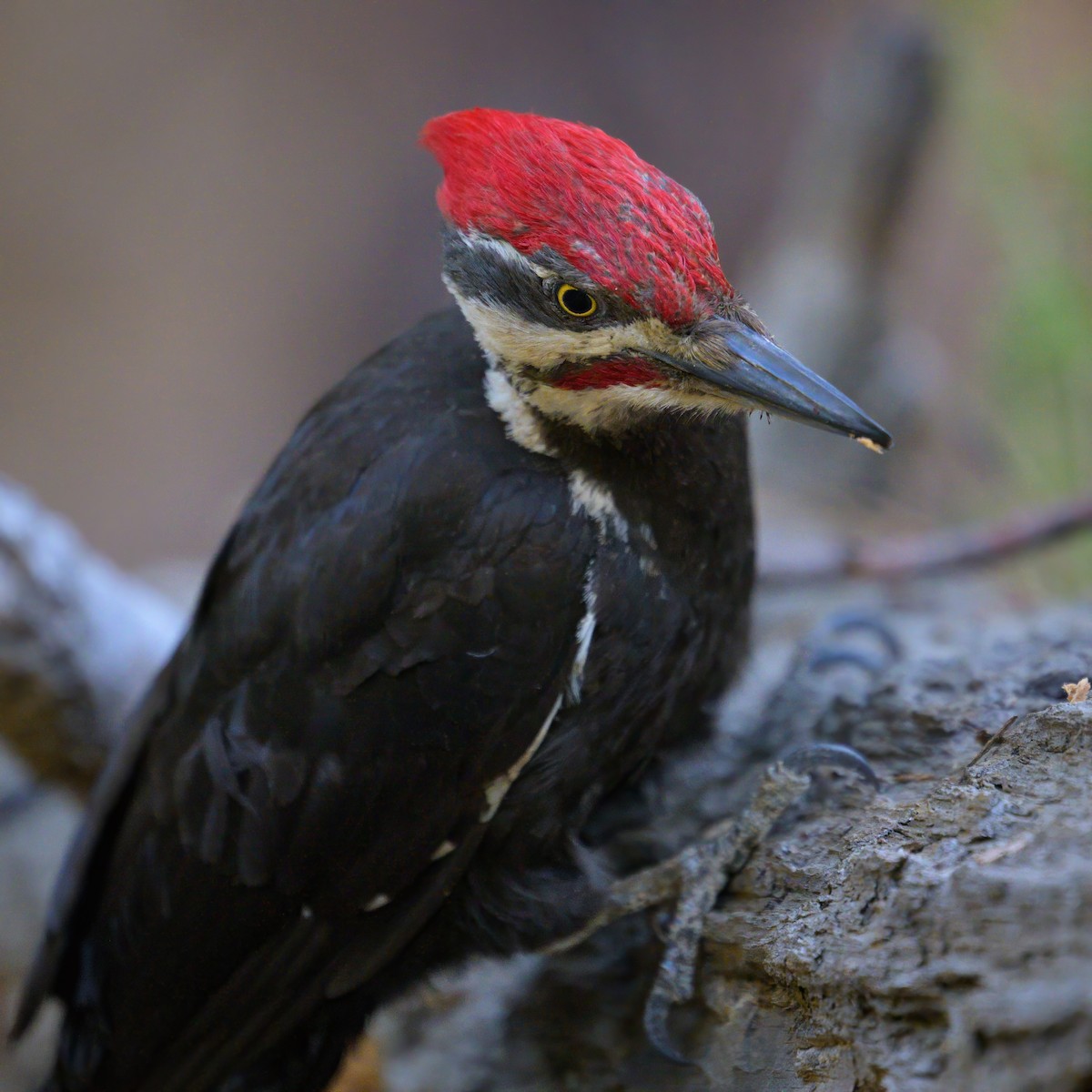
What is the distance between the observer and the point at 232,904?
2072 mm

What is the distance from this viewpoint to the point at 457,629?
1.89m

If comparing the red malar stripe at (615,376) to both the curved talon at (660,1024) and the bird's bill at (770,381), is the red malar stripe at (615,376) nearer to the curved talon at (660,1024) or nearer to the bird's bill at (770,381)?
the bird's bill at (770,381)

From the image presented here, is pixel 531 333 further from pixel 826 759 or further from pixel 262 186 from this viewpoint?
pixel 262 186

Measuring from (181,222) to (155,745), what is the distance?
5.54 metres

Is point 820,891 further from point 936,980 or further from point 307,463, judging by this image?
point 307,463

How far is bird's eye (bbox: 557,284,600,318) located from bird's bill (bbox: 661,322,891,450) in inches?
5.3

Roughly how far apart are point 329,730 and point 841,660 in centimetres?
123

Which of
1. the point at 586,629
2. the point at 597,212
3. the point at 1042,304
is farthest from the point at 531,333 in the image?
the point at 1042,304

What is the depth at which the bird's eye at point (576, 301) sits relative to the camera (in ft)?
5.89

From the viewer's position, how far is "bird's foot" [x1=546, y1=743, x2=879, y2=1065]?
6.55 feet

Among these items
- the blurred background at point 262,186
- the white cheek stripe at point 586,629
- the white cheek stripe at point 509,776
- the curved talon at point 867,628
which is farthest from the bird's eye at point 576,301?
the blurred background at point 262,186

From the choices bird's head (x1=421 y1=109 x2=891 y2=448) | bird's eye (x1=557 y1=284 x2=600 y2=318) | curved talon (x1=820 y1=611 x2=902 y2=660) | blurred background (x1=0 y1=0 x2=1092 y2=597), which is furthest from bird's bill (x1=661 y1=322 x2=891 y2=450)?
blurred background (x1=0 y1=0 x2=1092 y2=597)

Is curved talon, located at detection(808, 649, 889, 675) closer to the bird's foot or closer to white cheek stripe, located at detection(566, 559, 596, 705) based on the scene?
the bird's foot

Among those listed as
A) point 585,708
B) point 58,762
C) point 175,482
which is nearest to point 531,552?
point 585,708
